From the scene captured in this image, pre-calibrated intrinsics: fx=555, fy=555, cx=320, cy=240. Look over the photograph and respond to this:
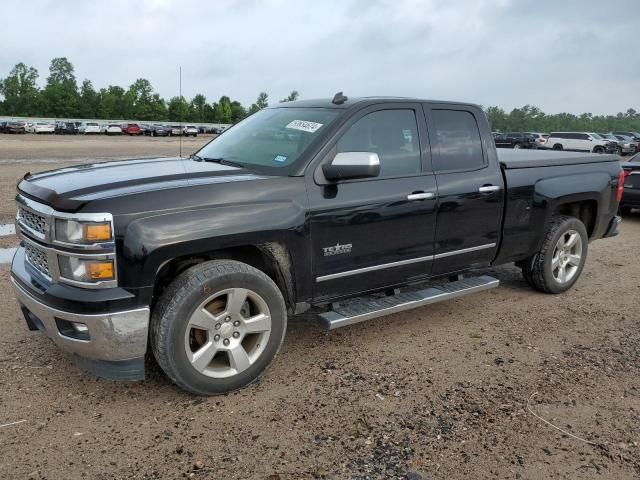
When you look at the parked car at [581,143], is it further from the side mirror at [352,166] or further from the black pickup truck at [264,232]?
the side mirror at [352,166]

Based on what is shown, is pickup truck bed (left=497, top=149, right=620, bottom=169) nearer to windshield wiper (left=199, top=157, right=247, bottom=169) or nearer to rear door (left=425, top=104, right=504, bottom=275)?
rear door (left=425, top=104, right=504, bottom=275)

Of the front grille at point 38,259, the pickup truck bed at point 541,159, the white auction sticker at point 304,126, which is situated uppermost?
the white auction sticker at point 304,126

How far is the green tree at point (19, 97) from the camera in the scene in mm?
105625

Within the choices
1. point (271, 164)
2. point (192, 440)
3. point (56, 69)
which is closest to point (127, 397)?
point (192, 440)

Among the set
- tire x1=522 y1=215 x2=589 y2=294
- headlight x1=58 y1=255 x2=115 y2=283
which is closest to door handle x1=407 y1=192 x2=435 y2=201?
tire x1=522 y1=215 x2=589 y2=294

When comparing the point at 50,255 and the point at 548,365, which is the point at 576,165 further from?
the point at 50,255

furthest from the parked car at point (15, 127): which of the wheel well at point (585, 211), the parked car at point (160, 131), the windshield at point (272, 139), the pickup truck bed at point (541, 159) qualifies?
the wheel well at point (585, 211)

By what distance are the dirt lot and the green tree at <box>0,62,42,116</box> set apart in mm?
116490

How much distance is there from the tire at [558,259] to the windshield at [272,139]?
2710mm

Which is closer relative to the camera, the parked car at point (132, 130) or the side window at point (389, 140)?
the side window at point (389, 140)

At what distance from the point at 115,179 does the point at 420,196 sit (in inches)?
86.0

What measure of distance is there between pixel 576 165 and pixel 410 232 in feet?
8.03

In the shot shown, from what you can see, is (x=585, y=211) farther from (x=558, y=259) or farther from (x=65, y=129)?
(x=65, y=129)

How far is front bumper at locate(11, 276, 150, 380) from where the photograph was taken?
9.95 ft
